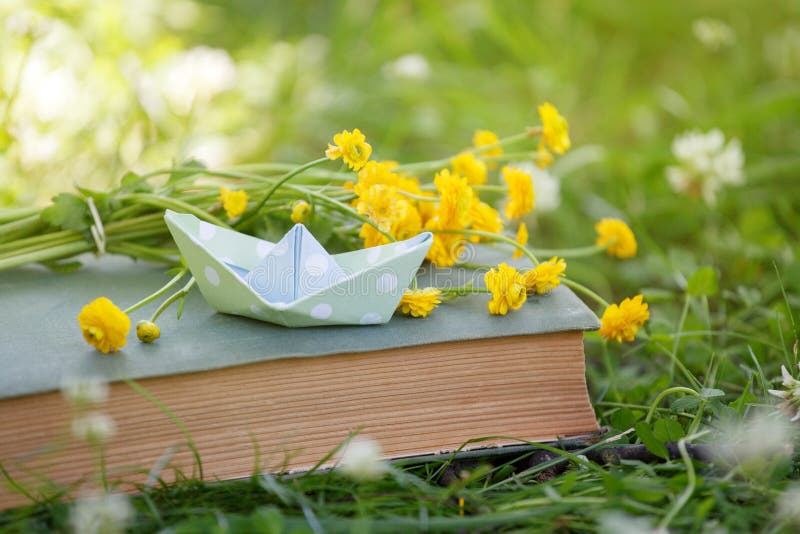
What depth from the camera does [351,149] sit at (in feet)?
2.91

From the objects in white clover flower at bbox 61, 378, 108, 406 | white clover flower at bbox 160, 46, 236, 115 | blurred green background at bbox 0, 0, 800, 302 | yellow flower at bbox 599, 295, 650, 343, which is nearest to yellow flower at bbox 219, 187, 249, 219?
white clover flower at bbox 61, 378, 108, 406

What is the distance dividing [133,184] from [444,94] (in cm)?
114

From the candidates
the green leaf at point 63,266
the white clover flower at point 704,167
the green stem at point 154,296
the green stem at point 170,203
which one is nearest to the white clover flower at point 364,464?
the green stem at point 154,296

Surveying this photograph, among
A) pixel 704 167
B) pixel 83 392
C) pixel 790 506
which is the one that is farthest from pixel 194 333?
pixel 704 167

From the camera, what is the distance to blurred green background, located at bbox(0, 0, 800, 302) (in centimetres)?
162

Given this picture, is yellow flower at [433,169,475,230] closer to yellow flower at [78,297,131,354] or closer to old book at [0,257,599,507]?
old book at [0,257,599,507]

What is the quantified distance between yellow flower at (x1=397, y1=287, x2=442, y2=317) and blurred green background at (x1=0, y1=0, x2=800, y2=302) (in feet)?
2.16

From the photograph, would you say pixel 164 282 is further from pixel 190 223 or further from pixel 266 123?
pixel 266 123

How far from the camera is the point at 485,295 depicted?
3.13ft

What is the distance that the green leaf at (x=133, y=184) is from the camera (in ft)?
3.39

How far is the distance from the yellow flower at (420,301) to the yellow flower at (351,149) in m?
0.16

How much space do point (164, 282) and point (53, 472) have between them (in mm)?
287

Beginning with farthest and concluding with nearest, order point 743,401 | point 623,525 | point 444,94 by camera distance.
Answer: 1. point 444,94
2. point 743,401
3. point 623,525

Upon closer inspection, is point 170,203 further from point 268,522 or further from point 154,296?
point 268,522
